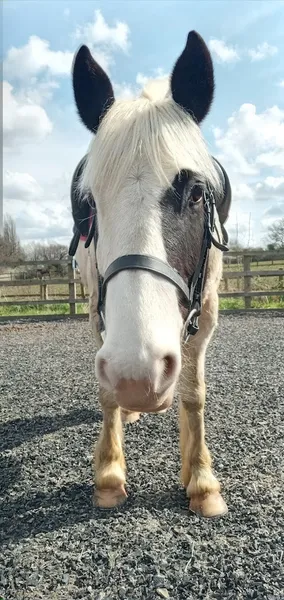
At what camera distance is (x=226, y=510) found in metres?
2.87

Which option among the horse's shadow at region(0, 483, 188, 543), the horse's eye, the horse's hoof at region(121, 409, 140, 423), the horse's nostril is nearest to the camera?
the horse's nostril

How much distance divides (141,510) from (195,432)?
0.67 m

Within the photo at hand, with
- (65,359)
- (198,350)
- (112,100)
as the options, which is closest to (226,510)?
(198,350)

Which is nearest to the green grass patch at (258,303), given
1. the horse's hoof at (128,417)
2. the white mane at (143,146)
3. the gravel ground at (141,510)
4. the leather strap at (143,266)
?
the gravel ground at (141,510)

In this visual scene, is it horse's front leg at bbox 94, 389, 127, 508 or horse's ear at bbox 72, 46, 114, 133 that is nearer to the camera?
horse's ear at bbox 72, 46, 114, 133

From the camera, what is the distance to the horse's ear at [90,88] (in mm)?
2459

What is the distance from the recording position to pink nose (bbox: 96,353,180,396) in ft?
5.22

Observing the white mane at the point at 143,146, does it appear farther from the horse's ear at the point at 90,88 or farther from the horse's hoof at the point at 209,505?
the horse's hoof at the point at 209,505

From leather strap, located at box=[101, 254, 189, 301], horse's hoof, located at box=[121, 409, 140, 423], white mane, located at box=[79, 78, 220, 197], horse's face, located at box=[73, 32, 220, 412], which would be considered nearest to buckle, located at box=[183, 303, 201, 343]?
horse's face, located at box=[73, 32, 220, 412]

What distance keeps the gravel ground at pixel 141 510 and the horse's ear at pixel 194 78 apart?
8.00 feet

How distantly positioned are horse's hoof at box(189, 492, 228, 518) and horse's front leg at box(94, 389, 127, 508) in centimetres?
49

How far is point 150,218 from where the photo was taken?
192 cm

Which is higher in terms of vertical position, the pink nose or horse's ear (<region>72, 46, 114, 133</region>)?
horse's ear (<region>72, 46, 114, 133</region>)

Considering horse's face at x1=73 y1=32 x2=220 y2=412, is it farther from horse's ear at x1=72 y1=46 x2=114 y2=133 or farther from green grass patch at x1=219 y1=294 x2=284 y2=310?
green grass patch at x1=219 y1=294 x2=284 y2=310
